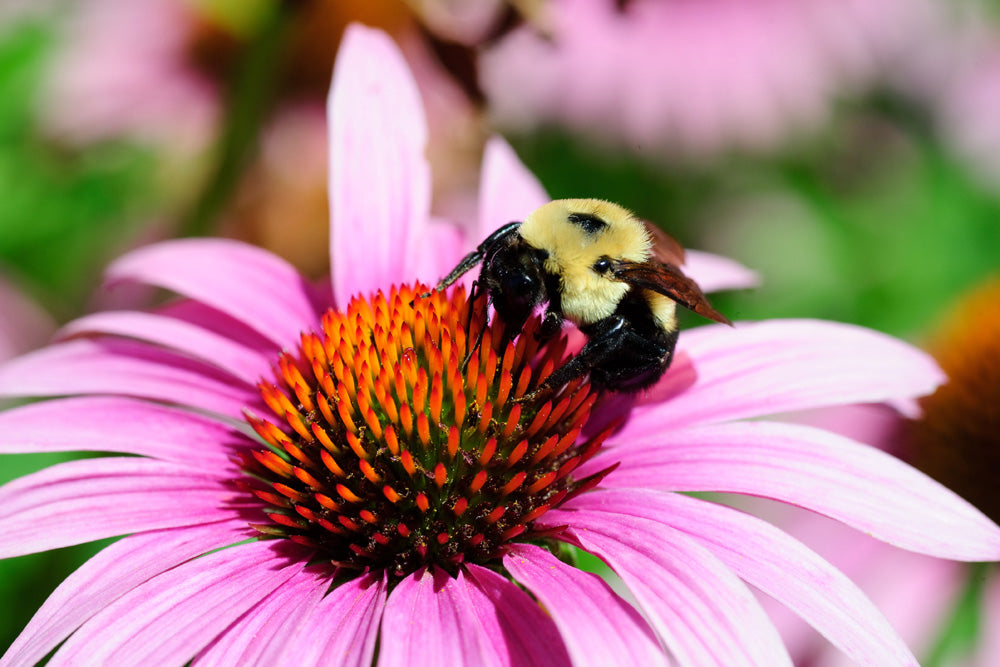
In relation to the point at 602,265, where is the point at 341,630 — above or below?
below

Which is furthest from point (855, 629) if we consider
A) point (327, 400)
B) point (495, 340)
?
point (327, 400)

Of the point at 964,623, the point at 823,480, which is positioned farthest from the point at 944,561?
the point at 823,480

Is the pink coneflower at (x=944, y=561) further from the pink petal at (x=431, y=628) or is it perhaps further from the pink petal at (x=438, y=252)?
the pink petal at (x=431, y=628)

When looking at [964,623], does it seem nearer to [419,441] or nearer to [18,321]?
[419,441]

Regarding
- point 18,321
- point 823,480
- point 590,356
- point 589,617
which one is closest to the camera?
point 589,617

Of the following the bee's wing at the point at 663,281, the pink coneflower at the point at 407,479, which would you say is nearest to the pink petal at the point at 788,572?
the pink coneflower at the point at 407,479

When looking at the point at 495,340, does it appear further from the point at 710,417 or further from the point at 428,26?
the point at 428,26

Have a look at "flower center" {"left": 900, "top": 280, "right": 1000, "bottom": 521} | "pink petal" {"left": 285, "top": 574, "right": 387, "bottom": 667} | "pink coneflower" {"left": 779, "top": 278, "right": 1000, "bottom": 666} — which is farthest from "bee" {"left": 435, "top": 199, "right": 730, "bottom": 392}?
"flower center" {"left": 900, "top": 280, "right": 1000, "bottom": 521}
